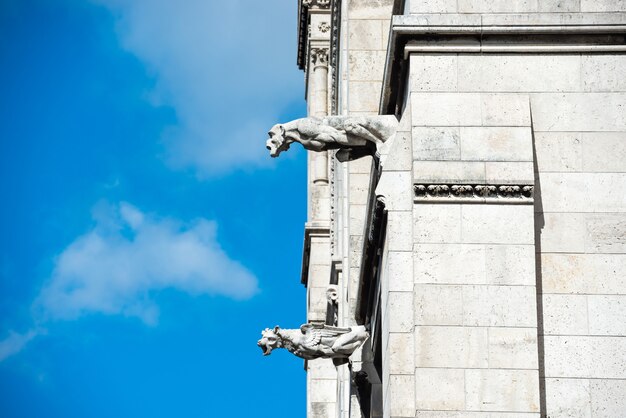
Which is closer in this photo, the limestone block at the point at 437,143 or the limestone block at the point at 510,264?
the limestone block at the point at 510,264

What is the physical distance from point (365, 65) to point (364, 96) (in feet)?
2.39

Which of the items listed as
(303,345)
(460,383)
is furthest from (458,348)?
(303,345)

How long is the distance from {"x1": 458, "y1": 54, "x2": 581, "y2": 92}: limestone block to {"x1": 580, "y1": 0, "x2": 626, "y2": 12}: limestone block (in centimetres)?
81

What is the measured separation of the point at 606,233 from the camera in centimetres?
2502

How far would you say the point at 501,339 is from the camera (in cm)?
2431

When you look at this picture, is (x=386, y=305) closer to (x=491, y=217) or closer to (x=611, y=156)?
(x=491, y=217)

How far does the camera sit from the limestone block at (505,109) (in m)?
25.4

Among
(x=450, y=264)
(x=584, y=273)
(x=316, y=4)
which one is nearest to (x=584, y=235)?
(x=584, y=273)

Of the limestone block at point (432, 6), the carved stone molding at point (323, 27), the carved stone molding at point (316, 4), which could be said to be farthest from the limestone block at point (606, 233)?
the carved stone molding at point (323, 27)

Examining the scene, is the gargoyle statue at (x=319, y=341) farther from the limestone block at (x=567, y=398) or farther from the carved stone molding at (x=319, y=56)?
the carved stone molding at (x=319, y=56)

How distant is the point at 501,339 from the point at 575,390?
48.6 inches

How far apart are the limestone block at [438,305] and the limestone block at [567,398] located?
158 centimetres

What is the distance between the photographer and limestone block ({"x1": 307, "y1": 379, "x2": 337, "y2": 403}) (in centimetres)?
5384

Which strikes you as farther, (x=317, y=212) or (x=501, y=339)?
(x=317, y=212)
